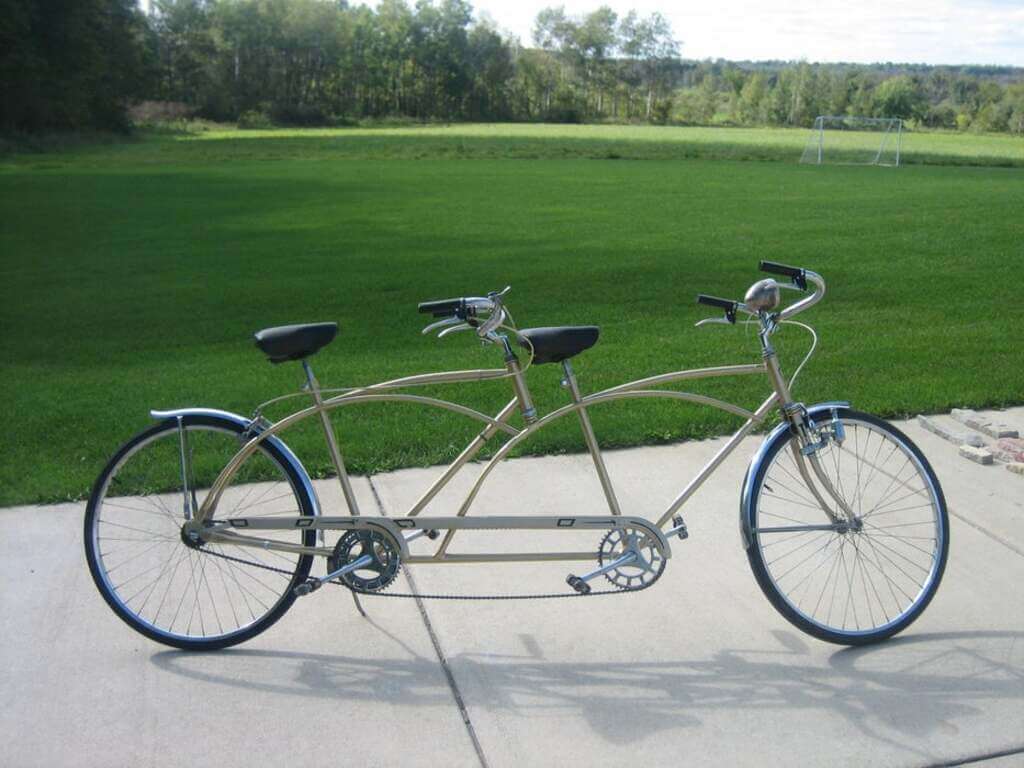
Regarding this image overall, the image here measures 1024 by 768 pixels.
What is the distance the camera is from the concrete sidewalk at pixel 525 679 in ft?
10.7

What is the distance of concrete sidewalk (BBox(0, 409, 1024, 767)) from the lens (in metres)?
3.26

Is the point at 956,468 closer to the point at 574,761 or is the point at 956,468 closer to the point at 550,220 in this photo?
the point at 574,761

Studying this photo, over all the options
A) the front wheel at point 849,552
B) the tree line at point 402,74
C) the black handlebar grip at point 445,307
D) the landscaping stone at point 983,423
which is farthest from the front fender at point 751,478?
the tree line at point 402,74

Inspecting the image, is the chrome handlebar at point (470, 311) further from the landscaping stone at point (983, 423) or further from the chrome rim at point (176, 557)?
the landscaping stone at point (983, 423)

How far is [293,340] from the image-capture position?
367 centimetres

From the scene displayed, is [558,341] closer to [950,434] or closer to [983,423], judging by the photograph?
[950,434]

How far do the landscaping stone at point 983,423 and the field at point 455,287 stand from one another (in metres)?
0.21

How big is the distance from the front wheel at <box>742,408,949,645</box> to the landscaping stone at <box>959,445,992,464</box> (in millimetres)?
672

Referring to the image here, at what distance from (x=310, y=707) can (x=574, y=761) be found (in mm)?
889

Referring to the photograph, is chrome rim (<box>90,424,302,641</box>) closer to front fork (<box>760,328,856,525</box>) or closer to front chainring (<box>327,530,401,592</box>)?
front chainring (<box>327,530,401,592</box>)

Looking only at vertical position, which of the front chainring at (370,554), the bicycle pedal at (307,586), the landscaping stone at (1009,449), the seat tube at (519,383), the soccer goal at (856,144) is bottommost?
the soccer goal at (856,144)

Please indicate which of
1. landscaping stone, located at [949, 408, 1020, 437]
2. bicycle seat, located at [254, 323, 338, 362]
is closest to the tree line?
landscaping stone, located at [949, 408, 1020, 437]

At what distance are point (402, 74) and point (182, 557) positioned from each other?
114377mm

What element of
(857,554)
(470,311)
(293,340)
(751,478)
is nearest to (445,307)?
(470,311)
